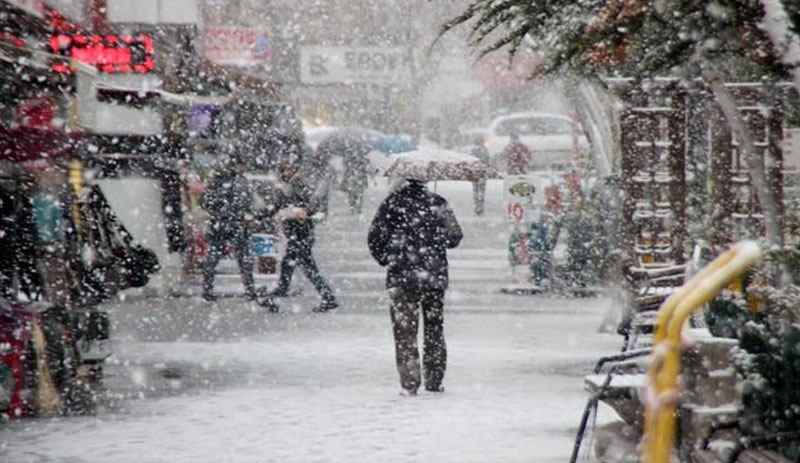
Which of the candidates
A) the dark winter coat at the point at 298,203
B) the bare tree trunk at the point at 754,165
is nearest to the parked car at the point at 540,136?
the dark winter coat at the point at 298,203

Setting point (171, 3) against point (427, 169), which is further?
point (171, 3)

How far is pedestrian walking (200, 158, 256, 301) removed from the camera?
70.8ft

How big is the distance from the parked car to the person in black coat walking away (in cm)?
3575

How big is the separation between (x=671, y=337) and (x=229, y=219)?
719 inches

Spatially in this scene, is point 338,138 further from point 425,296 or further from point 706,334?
point 706,334

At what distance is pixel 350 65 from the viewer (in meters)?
46.5

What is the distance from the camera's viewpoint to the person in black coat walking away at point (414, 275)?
1320 centimetres

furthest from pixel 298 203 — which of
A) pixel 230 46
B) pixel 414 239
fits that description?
pixel 230 46

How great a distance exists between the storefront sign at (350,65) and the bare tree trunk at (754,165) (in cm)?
3340

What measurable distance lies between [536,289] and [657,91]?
7.58 metres

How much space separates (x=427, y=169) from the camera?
13.8m

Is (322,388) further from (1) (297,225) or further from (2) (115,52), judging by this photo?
(2) (115,52)

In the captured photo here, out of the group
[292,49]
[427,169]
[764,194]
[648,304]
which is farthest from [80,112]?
[292,49]

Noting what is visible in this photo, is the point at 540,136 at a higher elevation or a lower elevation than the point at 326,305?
higher
